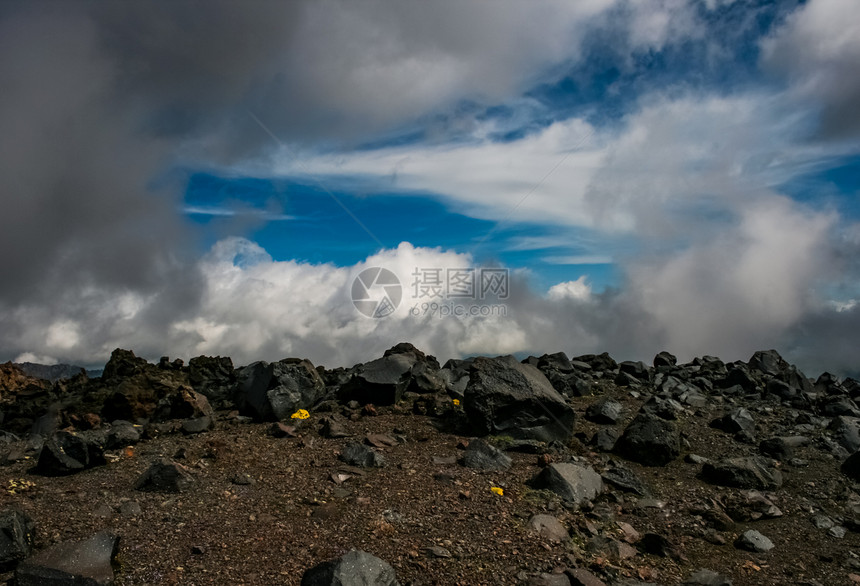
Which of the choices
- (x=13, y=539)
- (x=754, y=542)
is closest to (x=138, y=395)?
(x=13, y=539)

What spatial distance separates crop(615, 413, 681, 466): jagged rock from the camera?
45.5ft

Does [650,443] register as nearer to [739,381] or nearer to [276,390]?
[276,390]

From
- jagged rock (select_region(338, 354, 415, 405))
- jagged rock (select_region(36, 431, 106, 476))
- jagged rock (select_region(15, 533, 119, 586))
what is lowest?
jagged rock (select_region(15, 533, 119, 586))

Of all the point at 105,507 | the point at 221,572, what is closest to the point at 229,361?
the point at 105,507

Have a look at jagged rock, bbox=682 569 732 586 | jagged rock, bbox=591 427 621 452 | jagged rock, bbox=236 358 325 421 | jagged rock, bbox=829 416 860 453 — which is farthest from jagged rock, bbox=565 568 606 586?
jagged rock, bbox=829 416 860 453

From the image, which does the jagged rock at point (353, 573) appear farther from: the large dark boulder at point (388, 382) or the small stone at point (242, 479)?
the large dark boulder at point (388, 382)

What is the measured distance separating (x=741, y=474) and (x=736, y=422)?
420 centimetres

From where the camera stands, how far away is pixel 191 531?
28.9 feet

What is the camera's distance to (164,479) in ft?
33.7

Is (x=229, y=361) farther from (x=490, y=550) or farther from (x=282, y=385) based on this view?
(x=490, y=550)

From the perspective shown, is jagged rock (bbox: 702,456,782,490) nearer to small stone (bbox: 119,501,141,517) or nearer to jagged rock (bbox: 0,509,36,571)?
small stone (bbox: 119,501,141,517)

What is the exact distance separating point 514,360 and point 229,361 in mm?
14006

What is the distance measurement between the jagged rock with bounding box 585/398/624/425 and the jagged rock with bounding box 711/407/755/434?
2.85m

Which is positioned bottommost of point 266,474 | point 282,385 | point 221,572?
point 221,572
